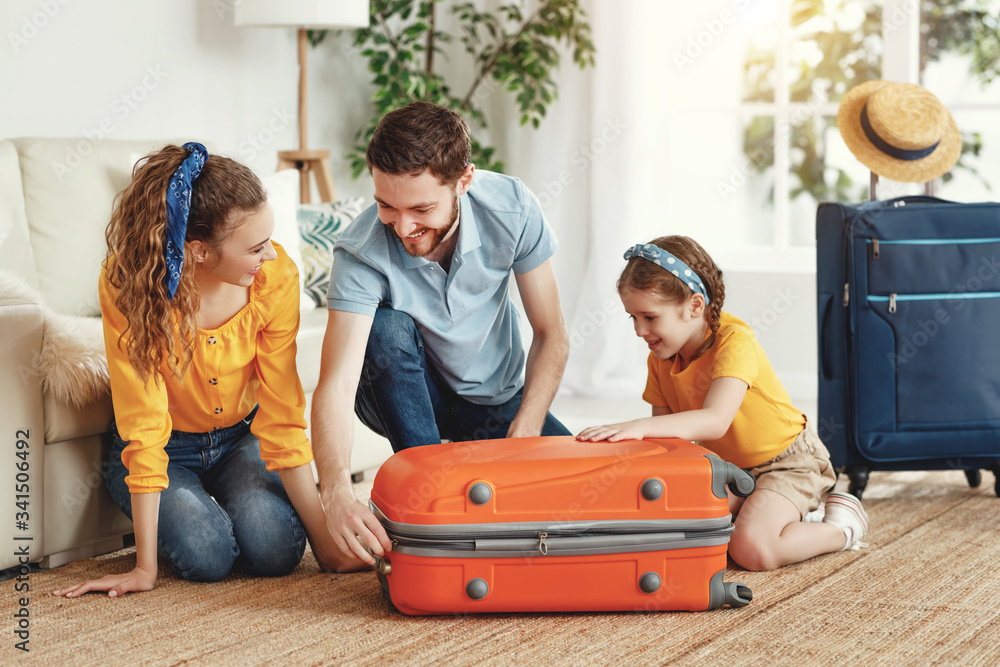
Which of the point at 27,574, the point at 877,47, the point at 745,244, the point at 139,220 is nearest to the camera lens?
the point at 139,220

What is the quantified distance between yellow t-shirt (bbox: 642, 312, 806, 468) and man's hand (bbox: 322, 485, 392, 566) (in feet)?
2.08

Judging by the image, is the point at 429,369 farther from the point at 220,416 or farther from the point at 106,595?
the point at 106,595

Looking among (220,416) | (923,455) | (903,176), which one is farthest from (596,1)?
(220,416)

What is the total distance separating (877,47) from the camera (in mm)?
3414

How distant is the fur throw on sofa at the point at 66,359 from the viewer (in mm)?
1643

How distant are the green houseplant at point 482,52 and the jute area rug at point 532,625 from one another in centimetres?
208

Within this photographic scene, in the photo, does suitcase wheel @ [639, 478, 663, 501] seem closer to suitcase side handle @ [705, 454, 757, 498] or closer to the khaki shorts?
suitcase side handle @ [705, 454, 757, 498]

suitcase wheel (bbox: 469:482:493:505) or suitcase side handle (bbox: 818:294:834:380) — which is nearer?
suitcase wheel (bbox: 469:482:493:505)

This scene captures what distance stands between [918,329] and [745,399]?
537mm

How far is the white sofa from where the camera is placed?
5.31ft

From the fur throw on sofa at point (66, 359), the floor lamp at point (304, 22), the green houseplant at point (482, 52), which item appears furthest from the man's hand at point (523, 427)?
the green houseplant at point (482, 52)

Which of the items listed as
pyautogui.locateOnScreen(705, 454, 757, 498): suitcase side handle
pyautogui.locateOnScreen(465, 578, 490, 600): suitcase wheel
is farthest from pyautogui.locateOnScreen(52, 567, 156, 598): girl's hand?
pyautogui.locateOnScreen(705, 454, 757, 498): suitcase side handle

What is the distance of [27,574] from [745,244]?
2766 mm

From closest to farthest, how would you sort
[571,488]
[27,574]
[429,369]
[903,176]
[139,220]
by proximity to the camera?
[571,488] < [139,220] < [27,574] < [429,369] < [903,176]
